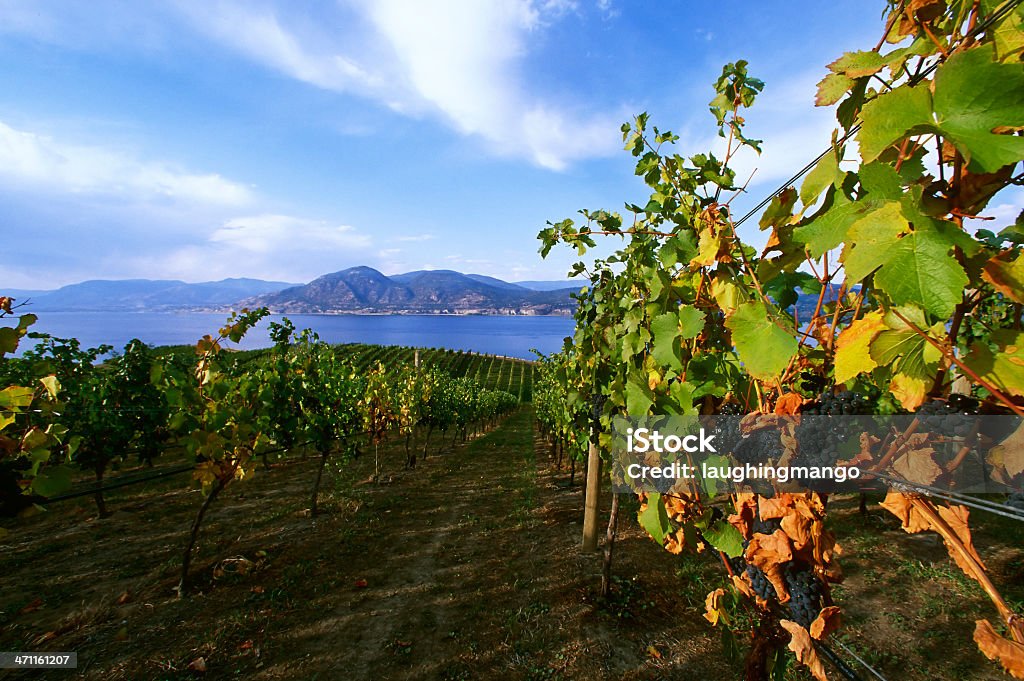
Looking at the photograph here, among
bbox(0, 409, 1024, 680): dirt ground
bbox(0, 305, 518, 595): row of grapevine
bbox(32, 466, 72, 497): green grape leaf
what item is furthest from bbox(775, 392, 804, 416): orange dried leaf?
bbox(0, 409, 1024, 680): dirt ground

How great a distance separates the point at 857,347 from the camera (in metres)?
0.81

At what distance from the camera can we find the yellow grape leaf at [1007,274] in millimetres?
600

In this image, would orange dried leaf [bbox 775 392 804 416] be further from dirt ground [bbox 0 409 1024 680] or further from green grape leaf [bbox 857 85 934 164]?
dirt ground [bbox 0 409 1024 680]

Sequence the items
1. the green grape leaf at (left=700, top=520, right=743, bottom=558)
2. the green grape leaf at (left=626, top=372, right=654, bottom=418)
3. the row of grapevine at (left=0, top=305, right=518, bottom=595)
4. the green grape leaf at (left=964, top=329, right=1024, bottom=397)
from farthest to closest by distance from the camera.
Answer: the row of grapevine at (left=0, top=305, right=518, bottom=595) < the green grape leaf at (left=626, top=372, right=654, bottom=418) < the green grape leaf at (left=700, top=520, right=743, bottom=558) < the green grape leaf at (left=964, top=329, right=1024, bottom=397)

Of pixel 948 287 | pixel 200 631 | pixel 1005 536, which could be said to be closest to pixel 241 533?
pixel 200 631

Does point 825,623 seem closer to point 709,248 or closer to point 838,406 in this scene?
point 838,406

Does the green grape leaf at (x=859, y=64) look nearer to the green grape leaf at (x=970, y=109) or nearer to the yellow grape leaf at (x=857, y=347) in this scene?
the green grape leaf at (x=970, y=109)

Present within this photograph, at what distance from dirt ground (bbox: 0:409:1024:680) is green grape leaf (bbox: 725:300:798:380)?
430 centimetres

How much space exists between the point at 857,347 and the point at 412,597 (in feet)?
19.3

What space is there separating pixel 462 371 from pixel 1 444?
210ft

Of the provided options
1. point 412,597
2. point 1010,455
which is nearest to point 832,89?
point 1010,455

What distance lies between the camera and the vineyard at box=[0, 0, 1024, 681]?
0.72 m

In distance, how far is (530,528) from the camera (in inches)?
297

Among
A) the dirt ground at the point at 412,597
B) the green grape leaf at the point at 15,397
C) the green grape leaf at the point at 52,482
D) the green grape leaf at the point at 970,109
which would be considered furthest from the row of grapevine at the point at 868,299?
the dirt ground at the point at 412,597
